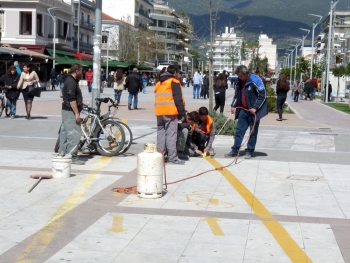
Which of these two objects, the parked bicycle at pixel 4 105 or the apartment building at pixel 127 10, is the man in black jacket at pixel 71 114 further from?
the apartment building at pixel 127 10

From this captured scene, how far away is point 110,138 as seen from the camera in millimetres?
11977

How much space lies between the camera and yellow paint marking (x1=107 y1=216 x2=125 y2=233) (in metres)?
6.61

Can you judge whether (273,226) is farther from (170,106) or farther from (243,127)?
(243,127)

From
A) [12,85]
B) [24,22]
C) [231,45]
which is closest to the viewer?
[12,85]

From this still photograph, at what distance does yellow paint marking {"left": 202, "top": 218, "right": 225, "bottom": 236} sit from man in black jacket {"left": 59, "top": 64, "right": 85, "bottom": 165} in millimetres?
4226

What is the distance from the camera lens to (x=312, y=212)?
7.66m

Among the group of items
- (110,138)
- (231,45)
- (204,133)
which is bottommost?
(110,138)

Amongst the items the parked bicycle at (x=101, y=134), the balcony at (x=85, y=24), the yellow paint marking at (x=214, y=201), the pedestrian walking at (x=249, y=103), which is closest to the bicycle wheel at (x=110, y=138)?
the parked bicycle at (x=101, y=134)

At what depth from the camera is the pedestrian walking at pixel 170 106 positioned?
36.4ft

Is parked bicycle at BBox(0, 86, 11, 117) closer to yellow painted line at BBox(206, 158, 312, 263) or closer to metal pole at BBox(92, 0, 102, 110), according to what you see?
metal pole at BBox(92, 0, 102, 110)

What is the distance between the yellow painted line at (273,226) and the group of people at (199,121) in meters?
1.78

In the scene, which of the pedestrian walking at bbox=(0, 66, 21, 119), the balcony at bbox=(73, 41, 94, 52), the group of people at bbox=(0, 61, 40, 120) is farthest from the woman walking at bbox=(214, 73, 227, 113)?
the balcony at bbox=(73, 41, 94, 52)

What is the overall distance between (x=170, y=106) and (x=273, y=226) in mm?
4561

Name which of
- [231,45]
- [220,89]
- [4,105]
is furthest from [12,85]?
[231,45]
